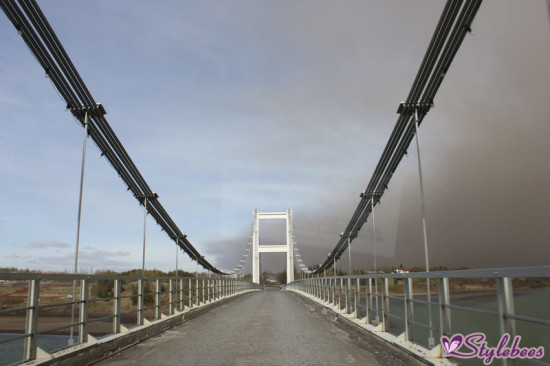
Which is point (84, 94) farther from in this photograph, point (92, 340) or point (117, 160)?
point (92, 340)

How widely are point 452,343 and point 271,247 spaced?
63.8m

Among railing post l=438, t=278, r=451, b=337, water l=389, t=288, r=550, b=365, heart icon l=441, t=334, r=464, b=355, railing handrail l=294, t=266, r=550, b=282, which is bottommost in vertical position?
water l=389, t=288, r=550, b=365

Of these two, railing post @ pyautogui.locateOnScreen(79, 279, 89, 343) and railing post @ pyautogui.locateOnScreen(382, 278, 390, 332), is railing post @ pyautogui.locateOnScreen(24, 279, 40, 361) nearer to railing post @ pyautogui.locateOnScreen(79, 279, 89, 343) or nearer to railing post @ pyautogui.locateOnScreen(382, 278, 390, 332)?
railing post @ pyautogui.locateOnScreen(79, 279, 89, 343)

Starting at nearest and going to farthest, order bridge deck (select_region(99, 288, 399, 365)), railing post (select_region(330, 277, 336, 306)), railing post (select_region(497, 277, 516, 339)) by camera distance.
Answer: railing post (select_region(497, 277, 516, 339)) → bridge deck (select_region(99, 288, 399, 365)) → railing post (select_region(330, 277, 336, 306))

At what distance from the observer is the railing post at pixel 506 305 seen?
143 inches

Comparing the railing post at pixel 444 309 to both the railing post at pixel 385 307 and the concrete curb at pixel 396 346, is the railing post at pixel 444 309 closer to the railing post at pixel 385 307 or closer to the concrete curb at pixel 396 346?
the concrete curb at pixel 396 346

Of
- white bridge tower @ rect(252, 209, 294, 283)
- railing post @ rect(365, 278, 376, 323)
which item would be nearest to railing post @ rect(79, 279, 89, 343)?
railing post @ rect(365, 278, 376, 323)

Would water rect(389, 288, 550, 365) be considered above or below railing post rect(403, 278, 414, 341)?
below

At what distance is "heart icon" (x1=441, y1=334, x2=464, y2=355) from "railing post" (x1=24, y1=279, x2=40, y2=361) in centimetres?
434

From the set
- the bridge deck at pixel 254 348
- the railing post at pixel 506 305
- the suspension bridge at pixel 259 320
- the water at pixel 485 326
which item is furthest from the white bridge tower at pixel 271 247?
the railing post at pixel 506 305

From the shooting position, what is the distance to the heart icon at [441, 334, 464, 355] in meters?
4.77

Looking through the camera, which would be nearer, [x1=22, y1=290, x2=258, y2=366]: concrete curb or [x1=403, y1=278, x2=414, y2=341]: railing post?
[x1=22, y1=290, x2=258, y2=366]: concrete curb

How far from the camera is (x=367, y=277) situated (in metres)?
8.73

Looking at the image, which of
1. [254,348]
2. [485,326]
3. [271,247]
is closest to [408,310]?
[254,348]
